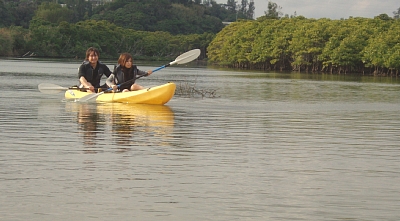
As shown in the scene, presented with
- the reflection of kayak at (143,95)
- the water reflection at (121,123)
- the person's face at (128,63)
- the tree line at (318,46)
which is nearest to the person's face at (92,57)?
the person's face at (128,63)

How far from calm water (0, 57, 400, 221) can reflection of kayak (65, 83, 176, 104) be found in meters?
2.60

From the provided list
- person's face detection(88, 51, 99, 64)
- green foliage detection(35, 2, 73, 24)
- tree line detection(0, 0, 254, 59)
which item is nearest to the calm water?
person's face detection(88, 51, 99, 64)

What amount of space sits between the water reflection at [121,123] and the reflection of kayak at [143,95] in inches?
7.1

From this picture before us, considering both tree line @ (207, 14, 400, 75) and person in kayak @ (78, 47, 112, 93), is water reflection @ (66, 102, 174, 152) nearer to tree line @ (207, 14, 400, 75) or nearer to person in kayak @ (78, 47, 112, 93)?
person in kayak @ (78, 47, 112, 93)

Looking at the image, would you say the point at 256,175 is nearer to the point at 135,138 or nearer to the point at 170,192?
the point at 170,192

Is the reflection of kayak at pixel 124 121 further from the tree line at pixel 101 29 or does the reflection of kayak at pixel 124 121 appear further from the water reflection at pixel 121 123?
the tree line at pixel 101 29

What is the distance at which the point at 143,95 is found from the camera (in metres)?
20.1

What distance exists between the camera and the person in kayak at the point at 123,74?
65.6ft

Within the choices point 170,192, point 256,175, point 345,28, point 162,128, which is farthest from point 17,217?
point 345,28

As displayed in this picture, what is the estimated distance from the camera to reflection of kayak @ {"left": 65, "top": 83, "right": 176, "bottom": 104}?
792 inches

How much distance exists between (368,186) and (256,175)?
4.20 feet

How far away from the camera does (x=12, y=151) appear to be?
35.0 ft

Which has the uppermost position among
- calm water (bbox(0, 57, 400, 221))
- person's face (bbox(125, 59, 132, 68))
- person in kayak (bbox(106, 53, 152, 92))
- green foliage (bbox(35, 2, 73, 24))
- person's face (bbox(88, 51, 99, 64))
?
green foliage (bbox(35, 2, 73, 24))

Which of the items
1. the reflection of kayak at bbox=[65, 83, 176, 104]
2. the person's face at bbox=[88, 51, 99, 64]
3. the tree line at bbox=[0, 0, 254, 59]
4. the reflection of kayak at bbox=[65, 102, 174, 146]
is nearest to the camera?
the reflection of kayak at bbox=[65, 102, 174, 146]
